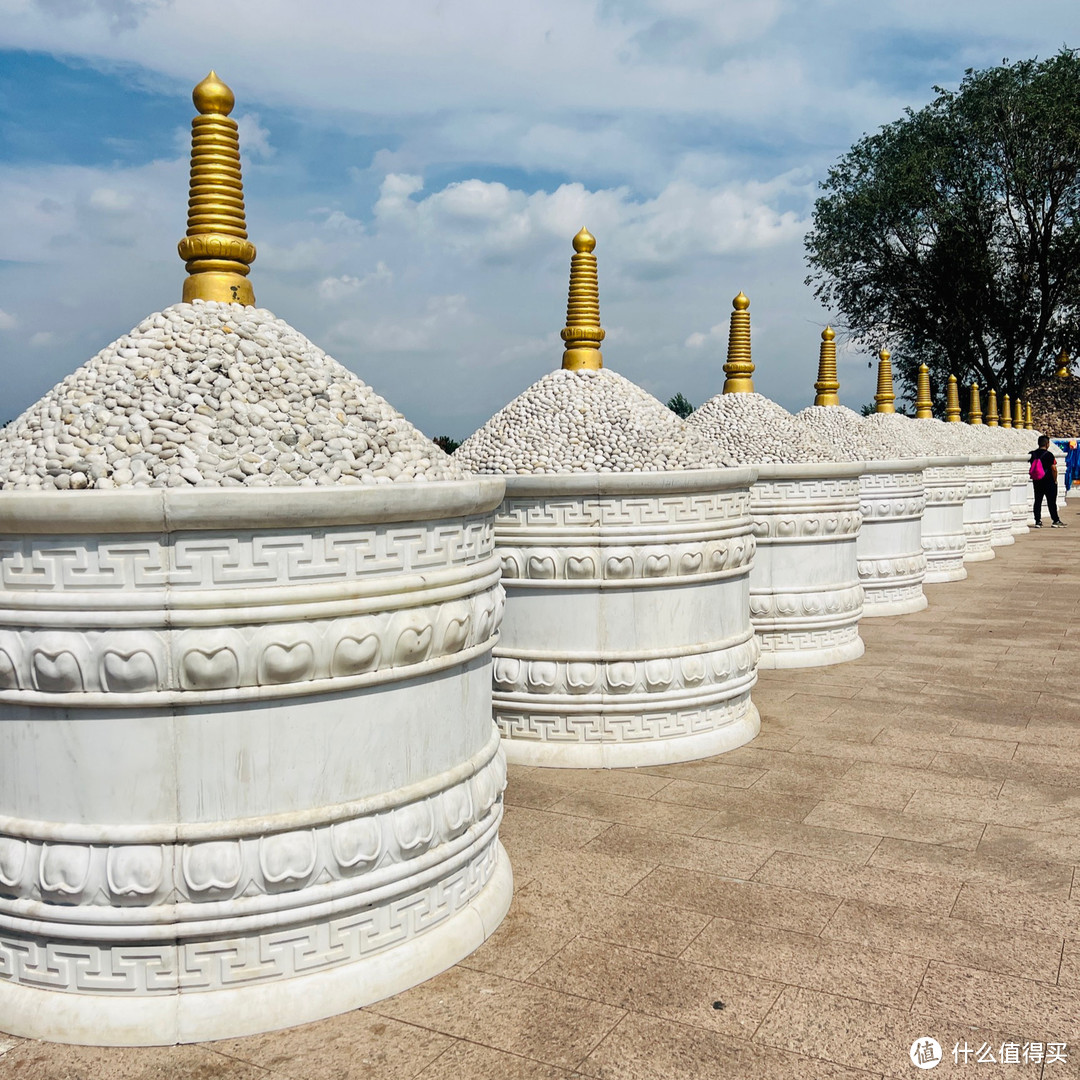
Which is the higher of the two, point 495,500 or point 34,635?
point 495,500

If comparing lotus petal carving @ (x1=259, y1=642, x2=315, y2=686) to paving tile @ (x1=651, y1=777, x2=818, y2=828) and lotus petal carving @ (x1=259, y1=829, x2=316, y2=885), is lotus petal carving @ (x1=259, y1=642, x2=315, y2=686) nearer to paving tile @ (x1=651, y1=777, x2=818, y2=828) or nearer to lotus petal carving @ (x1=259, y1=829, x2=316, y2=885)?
lotus petal carving @ (x1=259, y1=829, x2=316, y2=885)

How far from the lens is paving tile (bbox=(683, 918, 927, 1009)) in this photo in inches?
136

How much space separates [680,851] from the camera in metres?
4.63

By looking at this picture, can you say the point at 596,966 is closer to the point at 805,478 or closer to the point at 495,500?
the point at 495,500

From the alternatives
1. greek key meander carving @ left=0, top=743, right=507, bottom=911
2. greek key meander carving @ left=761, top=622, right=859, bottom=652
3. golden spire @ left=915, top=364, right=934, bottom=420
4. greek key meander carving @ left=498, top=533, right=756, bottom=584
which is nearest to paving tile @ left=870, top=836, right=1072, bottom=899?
greek key meander carving @ left=498, top=533, right=756, bottom=584

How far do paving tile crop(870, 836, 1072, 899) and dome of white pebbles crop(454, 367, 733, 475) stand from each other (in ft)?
8.39

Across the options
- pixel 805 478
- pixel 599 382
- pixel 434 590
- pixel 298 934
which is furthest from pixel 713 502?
pixel 298 934

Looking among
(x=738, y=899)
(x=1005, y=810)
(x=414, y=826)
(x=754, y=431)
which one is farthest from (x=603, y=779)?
(x=754, y=431)

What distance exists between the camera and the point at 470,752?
3.83m

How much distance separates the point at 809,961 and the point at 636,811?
1.62 m

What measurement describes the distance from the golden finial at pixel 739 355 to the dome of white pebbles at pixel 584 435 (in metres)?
2.31

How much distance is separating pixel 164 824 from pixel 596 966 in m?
1.55

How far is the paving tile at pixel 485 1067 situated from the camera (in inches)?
117

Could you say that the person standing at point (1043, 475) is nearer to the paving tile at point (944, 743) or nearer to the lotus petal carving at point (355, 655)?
the paving tile at point (944, 743)
